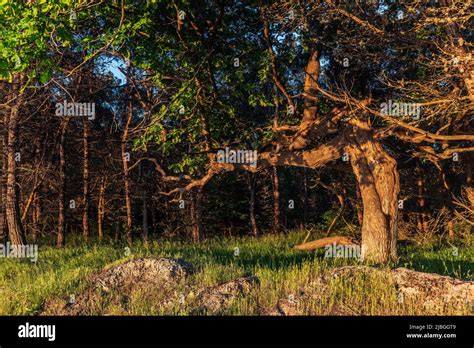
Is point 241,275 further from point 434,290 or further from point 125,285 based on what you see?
point 434,290

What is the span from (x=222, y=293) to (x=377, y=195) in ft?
25.0

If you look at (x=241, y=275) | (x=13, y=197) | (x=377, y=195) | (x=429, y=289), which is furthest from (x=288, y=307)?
(x=13, y=197)

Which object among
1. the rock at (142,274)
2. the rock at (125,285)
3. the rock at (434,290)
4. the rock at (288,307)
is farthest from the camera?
the rock at (142,274)

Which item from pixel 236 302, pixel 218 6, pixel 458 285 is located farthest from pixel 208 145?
pixel 458 285

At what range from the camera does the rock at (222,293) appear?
797cm

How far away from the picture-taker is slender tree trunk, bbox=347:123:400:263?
46.3 feet

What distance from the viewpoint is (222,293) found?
848 cm

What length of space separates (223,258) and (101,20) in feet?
27.8

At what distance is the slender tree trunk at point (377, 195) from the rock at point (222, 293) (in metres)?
6.15

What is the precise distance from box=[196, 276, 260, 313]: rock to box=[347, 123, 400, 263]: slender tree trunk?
6151 millimetres

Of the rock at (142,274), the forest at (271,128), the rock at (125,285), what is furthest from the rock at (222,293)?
the rock at (142,274)

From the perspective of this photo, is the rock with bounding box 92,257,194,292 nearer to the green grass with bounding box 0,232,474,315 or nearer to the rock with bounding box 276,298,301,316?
the green grass with bounding box 0,232,474,315

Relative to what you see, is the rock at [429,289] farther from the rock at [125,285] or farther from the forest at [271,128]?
the rock at [125,285]

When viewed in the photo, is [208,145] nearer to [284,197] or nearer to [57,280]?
[57,280]
